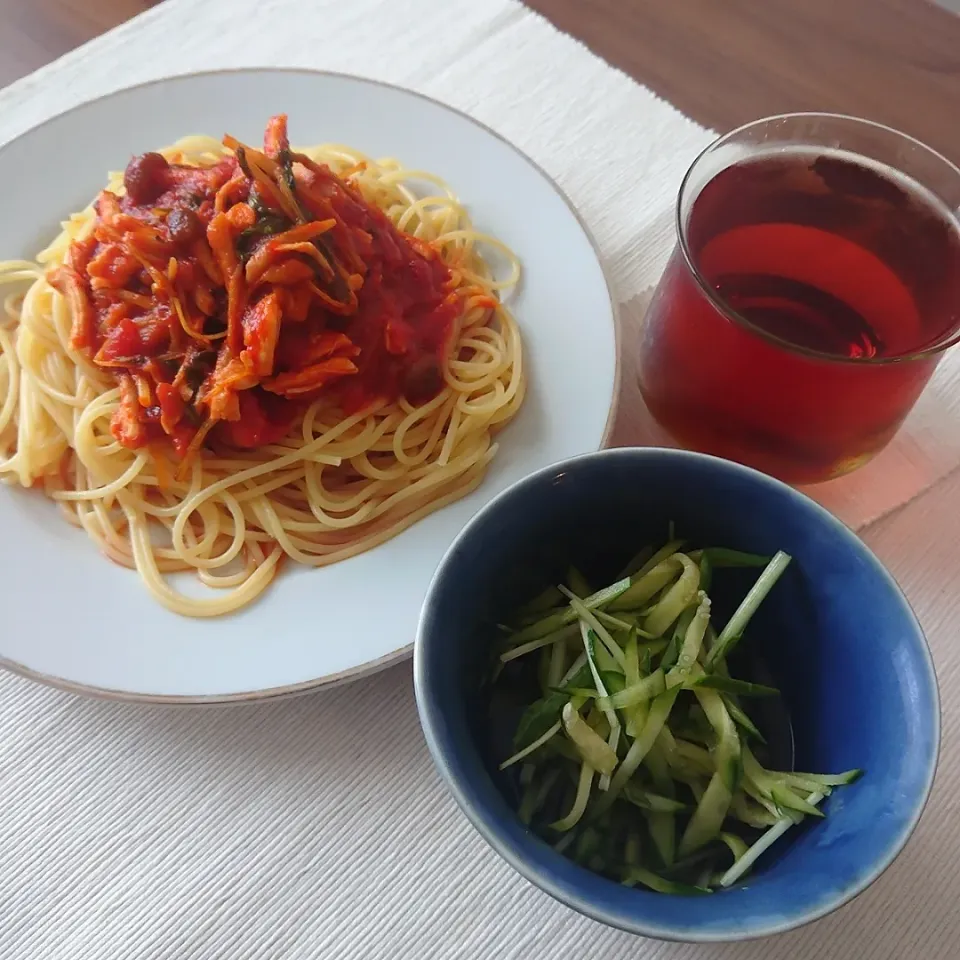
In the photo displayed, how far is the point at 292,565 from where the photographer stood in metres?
1.06

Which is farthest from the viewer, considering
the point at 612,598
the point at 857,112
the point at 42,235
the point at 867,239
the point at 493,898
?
the point at 857,112

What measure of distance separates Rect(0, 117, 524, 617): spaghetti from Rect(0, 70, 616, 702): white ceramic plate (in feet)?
0.13

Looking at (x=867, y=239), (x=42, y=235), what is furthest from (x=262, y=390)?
(x=867, y=239)

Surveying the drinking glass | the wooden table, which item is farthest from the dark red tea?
the wooden table

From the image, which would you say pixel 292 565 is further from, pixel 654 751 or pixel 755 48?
pixel 755 48

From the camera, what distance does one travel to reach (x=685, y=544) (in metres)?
0.77

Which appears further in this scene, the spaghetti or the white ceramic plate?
the spaghetti

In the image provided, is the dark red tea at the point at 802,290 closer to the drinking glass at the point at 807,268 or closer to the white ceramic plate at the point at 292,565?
the drinking glass at the point at 807,268

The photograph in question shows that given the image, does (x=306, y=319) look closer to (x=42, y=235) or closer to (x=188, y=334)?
(x=188, y=334)

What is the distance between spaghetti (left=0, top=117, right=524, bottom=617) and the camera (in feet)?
3.51

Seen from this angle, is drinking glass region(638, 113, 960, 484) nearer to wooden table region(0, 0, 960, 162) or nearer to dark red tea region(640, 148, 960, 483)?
dark red tea region(640, 148, 960, 483)

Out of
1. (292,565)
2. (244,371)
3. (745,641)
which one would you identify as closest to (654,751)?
(745,641)

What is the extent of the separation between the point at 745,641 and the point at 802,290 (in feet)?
1.28

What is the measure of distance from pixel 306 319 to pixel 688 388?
45 cm
